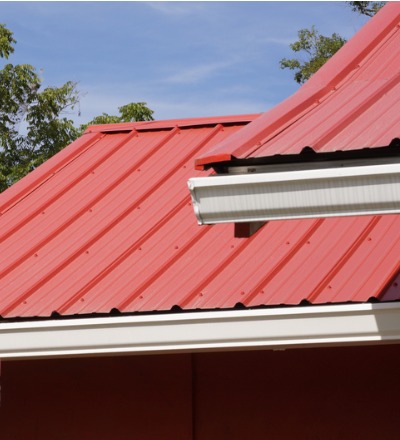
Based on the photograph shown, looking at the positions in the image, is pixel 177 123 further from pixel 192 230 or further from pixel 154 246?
pixel 154 246

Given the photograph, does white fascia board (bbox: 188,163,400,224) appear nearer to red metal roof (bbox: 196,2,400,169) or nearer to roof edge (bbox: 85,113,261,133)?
red metal roof (bbox: 196,2,400,169)

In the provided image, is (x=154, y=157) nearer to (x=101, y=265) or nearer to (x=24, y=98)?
(x=101, y=265)

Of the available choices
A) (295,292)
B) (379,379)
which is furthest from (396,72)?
(379,379)

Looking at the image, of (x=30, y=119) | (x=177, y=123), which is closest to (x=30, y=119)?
(x=30, y=119)

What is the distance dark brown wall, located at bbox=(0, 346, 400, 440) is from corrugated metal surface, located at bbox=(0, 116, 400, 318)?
601mm

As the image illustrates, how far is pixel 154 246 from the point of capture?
663 centimetres

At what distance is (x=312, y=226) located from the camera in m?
6.39

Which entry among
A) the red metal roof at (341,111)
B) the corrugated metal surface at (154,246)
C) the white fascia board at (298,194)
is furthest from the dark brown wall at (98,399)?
the white fascia board at (298,194)

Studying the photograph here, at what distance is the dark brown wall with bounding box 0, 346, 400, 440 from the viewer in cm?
599

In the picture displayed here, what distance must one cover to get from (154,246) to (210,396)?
3.33ft

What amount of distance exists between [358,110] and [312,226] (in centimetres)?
210

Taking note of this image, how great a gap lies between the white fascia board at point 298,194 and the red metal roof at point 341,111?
0.66 ft

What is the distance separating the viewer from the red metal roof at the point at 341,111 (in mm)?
3830

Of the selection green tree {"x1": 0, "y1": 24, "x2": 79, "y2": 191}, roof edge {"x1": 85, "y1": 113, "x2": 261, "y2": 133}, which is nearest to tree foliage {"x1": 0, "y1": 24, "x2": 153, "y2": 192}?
green tree {"x1": 0, "y1": 24, "x2": 79, "y2": 191}
